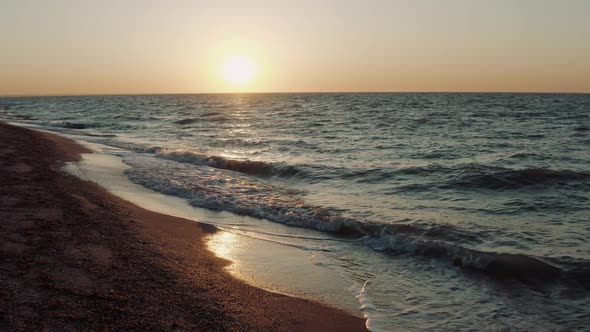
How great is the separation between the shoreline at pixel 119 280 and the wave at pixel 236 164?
7.92m

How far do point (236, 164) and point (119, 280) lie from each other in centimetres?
1303

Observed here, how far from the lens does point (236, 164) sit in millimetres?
18422

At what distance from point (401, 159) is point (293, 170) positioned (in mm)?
4958

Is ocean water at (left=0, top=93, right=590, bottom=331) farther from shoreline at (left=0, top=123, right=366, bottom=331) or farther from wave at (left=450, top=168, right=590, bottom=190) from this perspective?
shoreline at (left=0, top=123, right=366, bottom=331)

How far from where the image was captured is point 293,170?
16750 mm

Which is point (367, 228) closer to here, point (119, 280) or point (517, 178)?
point (119, 280)

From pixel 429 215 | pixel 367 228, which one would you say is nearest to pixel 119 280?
pixel 367 228

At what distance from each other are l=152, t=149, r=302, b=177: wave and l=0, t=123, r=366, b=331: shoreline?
7917 mm

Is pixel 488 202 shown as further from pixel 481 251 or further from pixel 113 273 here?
pixel 113 273

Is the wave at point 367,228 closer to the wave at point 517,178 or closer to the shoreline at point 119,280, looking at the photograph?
the shoreline at point 119,280

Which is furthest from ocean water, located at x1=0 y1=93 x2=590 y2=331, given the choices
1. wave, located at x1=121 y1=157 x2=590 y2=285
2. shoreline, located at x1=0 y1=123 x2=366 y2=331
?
shoreline, located at x1=0 y1=123 x2=366 y2=331

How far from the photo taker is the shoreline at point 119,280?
454cm

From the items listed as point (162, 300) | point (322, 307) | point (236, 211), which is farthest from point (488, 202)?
point (162, 300)

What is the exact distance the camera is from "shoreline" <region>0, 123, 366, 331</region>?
4535 mm
